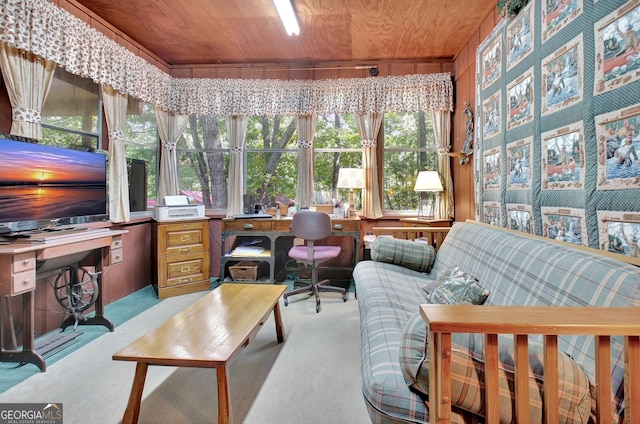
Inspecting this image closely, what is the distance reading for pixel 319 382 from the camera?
1.87 meters

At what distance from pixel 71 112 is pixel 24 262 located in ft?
5.28

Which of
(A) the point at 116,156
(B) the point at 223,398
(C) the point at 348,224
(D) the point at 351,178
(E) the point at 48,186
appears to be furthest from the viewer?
(D) the point at 351,178

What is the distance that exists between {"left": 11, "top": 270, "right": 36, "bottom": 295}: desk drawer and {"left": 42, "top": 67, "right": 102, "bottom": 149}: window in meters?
1.17

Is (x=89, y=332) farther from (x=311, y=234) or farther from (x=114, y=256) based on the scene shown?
(x=311, y=234)

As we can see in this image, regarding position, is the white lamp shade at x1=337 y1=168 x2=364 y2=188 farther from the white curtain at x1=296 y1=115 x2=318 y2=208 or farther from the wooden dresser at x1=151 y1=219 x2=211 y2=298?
the wooden dresser at x1=151 y1=219 x2=211 y2=298

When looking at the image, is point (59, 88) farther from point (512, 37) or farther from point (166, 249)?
point (512, 37)

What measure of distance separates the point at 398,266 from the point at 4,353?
2753 mm

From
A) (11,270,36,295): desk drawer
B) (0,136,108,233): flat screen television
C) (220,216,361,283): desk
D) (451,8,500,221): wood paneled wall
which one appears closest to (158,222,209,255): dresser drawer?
(220,216,361,283): desk

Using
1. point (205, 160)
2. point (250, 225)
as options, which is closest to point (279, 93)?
point (205, 160)

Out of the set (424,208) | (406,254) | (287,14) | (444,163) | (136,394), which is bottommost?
(136,394)

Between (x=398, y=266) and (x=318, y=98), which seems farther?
(x=318, y=98)

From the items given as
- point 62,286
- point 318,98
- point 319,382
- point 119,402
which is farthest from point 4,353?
point 318,98

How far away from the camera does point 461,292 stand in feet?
5.74

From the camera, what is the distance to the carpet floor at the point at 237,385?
159 centimetres
